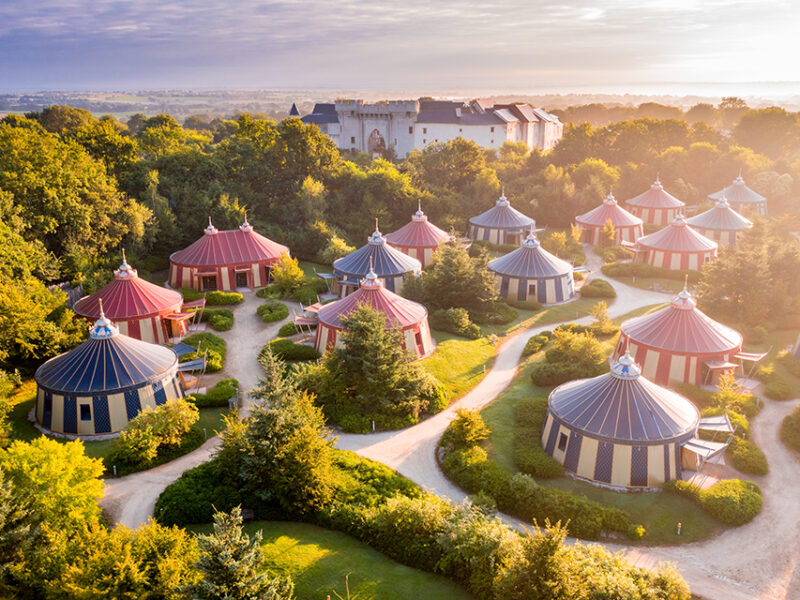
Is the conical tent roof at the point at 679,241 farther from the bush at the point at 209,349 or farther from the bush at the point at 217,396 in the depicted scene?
the bush at the point at 217,396

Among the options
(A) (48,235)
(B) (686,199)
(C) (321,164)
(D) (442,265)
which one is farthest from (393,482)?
(B) (686,199)

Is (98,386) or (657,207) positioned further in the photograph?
(657,207)

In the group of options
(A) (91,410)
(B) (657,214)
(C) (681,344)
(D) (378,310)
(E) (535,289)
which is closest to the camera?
(A) (91,410)

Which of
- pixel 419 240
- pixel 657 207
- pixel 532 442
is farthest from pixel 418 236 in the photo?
pixel 657 207

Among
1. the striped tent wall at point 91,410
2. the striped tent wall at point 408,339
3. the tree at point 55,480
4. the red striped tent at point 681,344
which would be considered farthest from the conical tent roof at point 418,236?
the tree at point 55,480

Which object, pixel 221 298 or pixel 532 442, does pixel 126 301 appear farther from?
pixel 532 442

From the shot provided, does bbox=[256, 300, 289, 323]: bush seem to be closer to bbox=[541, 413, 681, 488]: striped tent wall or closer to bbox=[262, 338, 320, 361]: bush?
bbox=[262, 338, 320, 361]: bush

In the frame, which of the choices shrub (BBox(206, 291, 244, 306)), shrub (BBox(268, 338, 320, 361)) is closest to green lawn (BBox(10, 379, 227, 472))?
shrub (BBox(268, 338, 320, 361))
